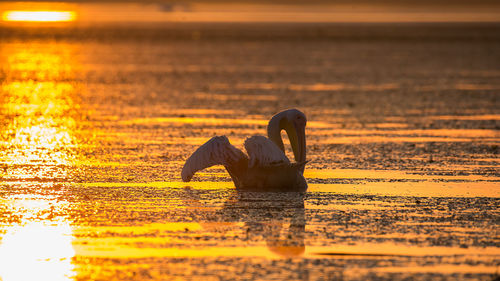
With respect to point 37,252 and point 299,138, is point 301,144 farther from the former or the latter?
point 37,252

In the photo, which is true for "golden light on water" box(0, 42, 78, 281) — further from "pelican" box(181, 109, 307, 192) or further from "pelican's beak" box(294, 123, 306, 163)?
"pelican's beak" box(294, 123, 306, 163)

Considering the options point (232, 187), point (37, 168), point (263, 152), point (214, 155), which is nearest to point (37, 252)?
point (214, 155)

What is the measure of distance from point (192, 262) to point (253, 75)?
22.0 metres

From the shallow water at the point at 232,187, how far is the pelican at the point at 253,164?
0.66 feet

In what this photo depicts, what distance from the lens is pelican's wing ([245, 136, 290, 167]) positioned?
10750 mm

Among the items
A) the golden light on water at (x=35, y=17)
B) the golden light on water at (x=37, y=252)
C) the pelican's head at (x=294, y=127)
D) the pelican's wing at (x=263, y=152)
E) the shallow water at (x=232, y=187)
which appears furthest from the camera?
the golden light on water at (x=35, y=17)

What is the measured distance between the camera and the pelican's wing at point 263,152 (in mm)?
10750

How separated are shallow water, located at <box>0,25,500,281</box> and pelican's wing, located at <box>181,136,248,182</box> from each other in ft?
1.02

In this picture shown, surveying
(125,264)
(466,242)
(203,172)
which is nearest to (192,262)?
(125,264)

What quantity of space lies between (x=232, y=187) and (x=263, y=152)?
0.78 metres

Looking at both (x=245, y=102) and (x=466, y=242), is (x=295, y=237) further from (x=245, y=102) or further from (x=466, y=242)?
(x=245, y=102)

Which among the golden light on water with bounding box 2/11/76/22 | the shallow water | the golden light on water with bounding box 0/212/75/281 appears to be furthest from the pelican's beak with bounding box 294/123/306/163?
the golden light on water with bounding box 2/11/76/22

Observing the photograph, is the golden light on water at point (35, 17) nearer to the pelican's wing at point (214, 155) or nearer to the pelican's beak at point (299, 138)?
the pelican's beak at point (299, 138)

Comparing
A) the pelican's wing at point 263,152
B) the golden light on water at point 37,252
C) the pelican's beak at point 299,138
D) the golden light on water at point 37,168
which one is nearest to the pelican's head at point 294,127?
the pelican's beak at point 299,138
